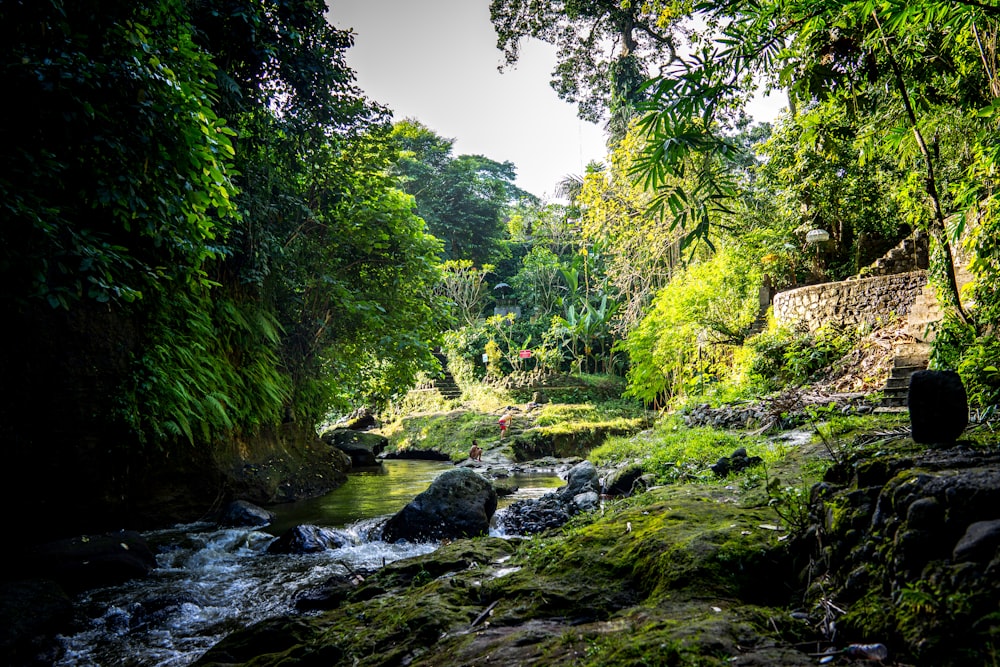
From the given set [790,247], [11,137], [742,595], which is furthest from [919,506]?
[790,247]

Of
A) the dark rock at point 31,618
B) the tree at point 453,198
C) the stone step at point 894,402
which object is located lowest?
the dark rock at point 31,618

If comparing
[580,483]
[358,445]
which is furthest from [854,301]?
[358,445]

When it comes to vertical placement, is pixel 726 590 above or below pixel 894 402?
below

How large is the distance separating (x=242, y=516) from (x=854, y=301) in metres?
11.7

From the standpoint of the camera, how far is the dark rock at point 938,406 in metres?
2.36

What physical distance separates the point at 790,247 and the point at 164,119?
1351 cm

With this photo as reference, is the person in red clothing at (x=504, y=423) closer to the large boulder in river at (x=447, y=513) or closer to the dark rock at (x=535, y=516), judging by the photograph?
the dark rock at (x=535, y=516)

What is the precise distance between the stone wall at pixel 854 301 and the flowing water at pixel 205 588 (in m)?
9.55

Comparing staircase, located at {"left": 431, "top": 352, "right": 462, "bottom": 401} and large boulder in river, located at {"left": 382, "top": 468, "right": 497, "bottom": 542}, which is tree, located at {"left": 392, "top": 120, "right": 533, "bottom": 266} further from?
large boulder in river, located at {"left": 382, "top": 468, "right": 497, "bottom": 542}

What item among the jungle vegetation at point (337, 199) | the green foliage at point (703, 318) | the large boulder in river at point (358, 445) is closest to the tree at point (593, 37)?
the jungle vegetation at point (337, 199)

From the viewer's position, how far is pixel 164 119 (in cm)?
445

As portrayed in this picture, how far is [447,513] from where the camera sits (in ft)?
20.8

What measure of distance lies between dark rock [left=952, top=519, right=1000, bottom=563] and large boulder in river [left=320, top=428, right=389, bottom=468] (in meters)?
14.3

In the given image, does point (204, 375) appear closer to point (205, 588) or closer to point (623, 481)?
point (205, 588)
